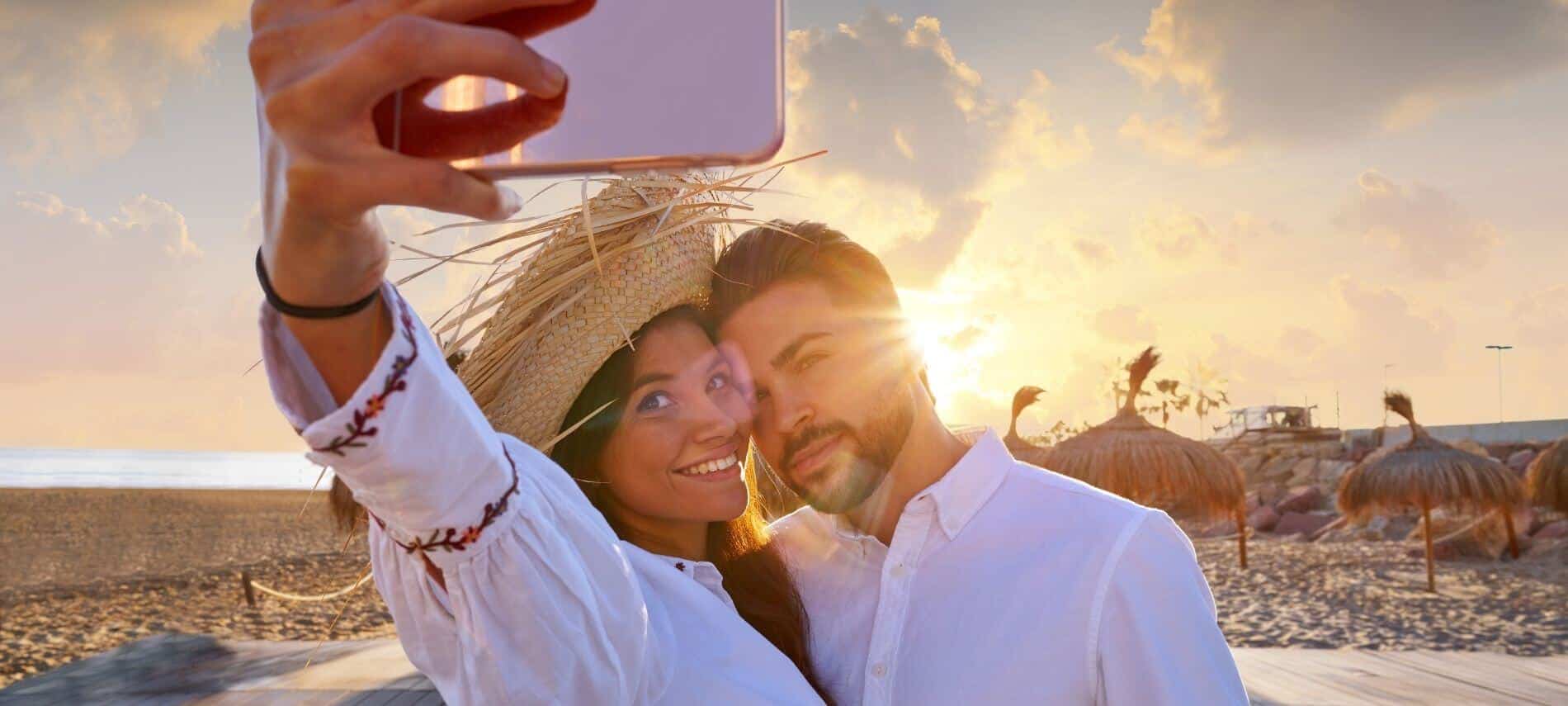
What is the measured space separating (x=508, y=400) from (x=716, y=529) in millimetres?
804

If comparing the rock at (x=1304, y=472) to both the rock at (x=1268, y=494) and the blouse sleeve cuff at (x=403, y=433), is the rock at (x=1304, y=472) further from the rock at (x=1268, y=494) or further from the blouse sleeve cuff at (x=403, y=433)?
the blouse sleeve cuff at (x=403, y=433)

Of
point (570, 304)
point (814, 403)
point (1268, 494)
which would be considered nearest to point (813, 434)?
point (814, 403)

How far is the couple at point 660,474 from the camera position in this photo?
76 centimetres

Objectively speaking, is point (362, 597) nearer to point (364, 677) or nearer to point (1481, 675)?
point (364, 677)

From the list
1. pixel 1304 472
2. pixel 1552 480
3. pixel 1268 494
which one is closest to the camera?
pixel 1552 480

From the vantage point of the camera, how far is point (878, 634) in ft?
7.07

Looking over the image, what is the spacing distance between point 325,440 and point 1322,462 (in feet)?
108

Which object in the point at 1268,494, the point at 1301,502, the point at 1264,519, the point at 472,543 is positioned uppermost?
the point at 472,543

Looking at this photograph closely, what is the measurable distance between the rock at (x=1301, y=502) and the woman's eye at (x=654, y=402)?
24.3m

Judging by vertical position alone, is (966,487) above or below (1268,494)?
above

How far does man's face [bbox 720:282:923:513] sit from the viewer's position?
8.15ft

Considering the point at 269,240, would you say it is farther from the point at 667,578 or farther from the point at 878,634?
the point at 878,634

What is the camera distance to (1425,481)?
13.8 m

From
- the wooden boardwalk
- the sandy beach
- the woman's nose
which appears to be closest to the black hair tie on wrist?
the woman's nose
